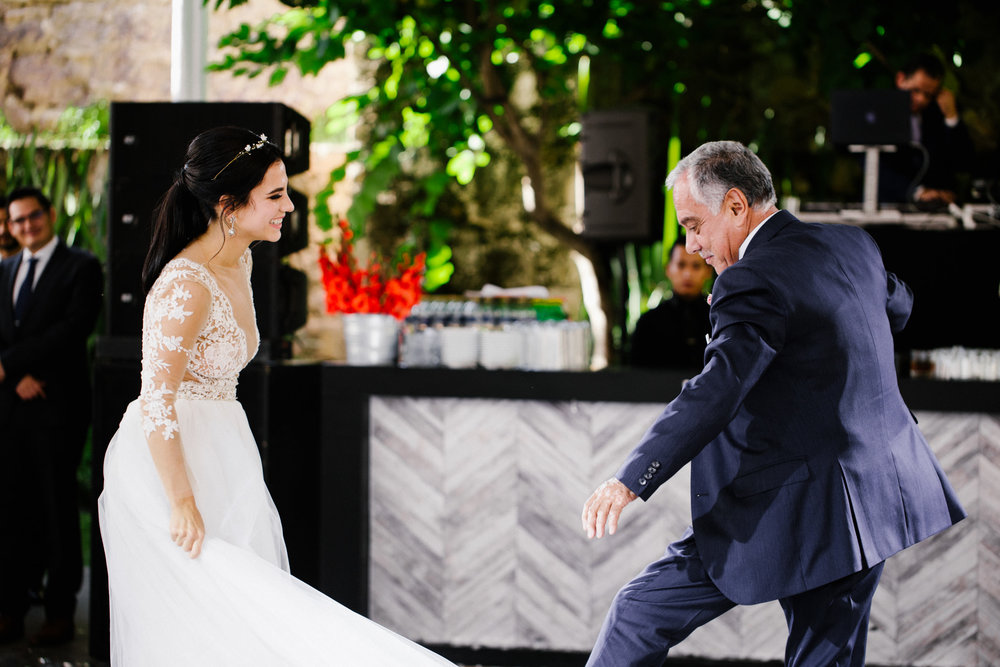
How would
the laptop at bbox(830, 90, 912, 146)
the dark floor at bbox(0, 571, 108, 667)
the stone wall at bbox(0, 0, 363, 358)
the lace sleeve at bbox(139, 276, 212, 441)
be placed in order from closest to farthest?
Answer: the lace sleeve at bbox(139, 276, 212, 441)
the dark floor at bbox(0, 571, 108, 667)
the laptop at bbox(830, 90, 912, 146)
the stone wall at bbox(0, 0, 363, 358)

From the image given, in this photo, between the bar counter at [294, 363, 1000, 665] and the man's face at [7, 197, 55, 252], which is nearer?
the bar counter at [294, 363, 1000, 665]

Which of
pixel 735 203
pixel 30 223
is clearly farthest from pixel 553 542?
pixel 30 223

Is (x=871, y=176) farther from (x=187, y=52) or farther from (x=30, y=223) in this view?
(x=30, y=223)

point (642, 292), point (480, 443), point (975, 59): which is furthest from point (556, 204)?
point (480, 443)

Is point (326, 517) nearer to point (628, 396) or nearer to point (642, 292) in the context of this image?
point (628, 396)

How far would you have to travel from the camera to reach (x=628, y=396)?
11.7 ft

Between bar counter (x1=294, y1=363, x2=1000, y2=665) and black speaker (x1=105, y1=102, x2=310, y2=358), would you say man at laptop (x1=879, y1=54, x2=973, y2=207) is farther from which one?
black speaker (x1=105, y1=102, x2=310, y2=358)

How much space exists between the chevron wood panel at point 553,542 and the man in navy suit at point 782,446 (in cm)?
138

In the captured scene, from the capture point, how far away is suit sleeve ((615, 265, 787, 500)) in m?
1.93

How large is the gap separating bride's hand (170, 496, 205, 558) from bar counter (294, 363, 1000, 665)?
146 centimetres

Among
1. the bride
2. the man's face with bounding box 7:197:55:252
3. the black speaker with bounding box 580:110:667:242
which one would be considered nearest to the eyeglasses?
the man's face with bounding box 7:197:55:252

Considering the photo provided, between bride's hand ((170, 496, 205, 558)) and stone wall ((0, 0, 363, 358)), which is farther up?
stone wall ((0, 0, 363, 358))

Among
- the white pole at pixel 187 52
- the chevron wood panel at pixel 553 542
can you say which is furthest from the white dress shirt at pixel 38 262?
the chevron wood panel at pixel 553 542

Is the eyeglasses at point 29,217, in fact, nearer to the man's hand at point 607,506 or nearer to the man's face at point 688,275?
the man's face at point 688,275
